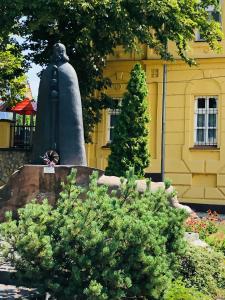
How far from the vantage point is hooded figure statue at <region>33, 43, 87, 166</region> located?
843 cm

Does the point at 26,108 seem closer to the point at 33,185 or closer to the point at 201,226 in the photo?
the point at 201,226

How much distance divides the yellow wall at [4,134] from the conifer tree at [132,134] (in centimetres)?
584

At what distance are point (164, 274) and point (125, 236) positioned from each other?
0.59 meters

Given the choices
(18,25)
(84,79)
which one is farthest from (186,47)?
(18,25)

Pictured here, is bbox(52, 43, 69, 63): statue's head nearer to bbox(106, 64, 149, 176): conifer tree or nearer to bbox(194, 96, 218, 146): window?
bbox(106, 64, 149, 176): conifer tree

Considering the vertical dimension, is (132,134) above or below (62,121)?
above

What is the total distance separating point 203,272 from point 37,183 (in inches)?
103

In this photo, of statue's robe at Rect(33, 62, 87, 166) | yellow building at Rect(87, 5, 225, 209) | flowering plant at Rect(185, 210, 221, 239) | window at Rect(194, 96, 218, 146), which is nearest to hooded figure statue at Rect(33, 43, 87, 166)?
statue's robe at Rect(33, 62, 87, 166)

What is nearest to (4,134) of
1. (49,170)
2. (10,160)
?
(10,160)

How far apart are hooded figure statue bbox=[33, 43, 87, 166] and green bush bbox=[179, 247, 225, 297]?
2.40 m

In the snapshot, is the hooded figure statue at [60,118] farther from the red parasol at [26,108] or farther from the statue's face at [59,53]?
the red parasol at [26,108]

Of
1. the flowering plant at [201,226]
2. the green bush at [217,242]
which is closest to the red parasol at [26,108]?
the flowering plant at [201,226]

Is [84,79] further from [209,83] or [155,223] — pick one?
[155,223]

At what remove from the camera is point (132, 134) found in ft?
56.1
